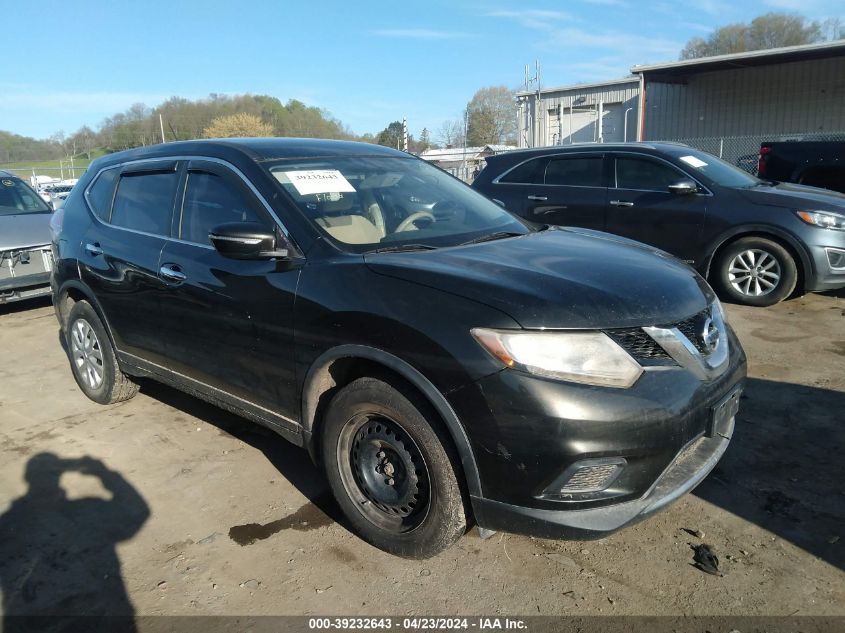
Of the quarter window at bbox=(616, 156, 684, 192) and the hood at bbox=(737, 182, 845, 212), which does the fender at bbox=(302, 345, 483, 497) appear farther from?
the hood at bbox=(737, 182, 845, 212)

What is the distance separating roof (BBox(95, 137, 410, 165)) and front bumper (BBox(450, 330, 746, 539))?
1.90m

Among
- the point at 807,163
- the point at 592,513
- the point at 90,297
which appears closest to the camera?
the point at 592,513

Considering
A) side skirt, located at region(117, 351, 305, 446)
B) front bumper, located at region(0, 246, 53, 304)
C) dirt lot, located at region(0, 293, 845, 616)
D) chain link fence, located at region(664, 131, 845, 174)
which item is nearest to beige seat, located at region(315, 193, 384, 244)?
side skirt, located at region(117, 351, 305, 446)

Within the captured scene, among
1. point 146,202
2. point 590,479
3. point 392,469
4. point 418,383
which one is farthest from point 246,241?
point 590,479

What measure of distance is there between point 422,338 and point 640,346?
816 millimetres

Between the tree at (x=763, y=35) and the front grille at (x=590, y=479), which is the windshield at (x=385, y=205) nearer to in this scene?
the front grille at (x=590, y=479)

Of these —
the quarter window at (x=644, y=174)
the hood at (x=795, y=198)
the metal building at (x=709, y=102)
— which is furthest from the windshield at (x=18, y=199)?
the metal building at (x=709, y=102)

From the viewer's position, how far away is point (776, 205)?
682 cm

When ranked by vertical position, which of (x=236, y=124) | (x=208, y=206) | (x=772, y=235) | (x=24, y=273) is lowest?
(x=24, y=273)

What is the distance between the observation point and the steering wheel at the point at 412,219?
3.40m

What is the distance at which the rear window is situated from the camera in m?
3.92

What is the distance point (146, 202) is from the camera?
13.6 feet

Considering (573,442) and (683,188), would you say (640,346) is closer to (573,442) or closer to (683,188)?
(573,442)

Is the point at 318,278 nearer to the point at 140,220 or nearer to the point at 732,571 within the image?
the point at 140,220
